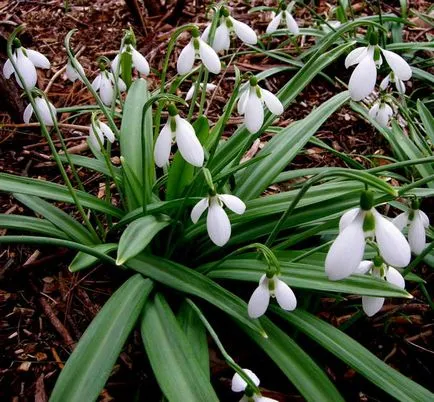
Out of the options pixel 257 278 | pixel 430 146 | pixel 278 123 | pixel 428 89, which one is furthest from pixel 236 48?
pixel 257 278

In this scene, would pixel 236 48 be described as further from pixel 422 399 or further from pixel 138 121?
pixel 422 399

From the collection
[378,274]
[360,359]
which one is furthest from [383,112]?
[360,359]

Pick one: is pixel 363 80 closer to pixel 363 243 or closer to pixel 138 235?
pixel 363 243

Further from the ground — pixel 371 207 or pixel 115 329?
pixel 371 207

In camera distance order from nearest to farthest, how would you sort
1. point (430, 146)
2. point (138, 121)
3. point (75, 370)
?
point (75, 370)
point (138, 121)
point (430, 146)

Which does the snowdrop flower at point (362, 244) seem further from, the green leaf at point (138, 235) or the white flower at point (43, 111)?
the white flower at point (43, 111)

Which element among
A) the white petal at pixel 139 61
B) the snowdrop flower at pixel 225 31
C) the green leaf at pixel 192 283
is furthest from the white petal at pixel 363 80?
the white petal at pixel 139 61

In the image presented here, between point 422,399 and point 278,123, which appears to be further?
point 278,123

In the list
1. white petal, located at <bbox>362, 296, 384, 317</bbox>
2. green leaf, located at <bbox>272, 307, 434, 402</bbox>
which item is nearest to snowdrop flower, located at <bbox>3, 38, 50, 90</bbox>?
green leaf, located at <bbox>272, 307, 434, 402</bbox>
